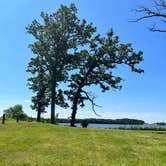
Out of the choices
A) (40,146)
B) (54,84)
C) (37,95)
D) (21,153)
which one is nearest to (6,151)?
(21,153)

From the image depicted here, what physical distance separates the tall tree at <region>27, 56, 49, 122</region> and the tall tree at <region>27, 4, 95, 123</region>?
0.99 m

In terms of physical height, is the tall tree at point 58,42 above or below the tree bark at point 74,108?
above

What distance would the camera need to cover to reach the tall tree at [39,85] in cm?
5306

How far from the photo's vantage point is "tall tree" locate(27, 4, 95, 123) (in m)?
51.5

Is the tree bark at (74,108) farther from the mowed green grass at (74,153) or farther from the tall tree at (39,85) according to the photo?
the mowed green grass at (74,153)

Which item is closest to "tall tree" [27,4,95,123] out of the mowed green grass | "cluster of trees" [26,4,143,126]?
"cluster of trees" [26,4,143,126]

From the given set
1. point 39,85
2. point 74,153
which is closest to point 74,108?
point 39,85

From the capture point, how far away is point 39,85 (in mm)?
54750

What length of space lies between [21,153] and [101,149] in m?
4.00

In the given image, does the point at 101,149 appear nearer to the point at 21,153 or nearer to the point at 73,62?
the point at 21,153

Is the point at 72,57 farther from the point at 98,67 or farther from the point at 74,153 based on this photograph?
the point at 74,153

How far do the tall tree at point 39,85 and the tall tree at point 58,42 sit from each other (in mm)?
988

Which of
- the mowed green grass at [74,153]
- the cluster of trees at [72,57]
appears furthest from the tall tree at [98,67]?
the mowed green grass at [74,153]

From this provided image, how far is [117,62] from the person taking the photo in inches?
2073
